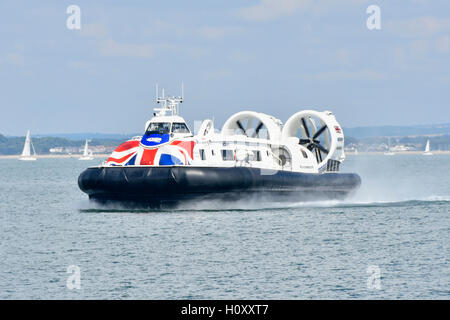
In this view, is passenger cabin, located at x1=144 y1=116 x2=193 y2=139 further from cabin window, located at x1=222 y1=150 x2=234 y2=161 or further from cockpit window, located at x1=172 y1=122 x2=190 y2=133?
cabin window, located at x1=222 y1=150 x2=234 y2=161

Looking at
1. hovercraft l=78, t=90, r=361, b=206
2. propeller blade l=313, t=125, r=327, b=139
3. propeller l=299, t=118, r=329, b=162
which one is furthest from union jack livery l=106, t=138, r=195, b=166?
propeller blade l=313, t=125, r=327, b=139

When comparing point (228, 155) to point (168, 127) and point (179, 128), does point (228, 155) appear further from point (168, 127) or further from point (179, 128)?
point (168, 127)

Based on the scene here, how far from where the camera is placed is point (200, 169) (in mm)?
28516

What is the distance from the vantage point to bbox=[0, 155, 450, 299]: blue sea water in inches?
708

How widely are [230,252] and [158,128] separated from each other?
343 inches

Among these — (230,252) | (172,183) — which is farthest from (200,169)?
(230,252)

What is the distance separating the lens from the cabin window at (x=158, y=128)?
1167 inches

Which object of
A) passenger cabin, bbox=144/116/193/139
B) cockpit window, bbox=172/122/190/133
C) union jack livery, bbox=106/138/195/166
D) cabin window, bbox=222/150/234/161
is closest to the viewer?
union jack livery, bbox=106/138/195/166

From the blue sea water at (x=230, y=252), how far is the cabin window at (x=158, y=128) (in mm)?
2719

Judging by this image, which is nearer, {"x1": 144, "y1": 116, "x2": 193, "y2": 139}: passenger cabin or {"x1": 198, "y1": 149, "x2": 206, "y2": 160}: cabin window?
{"x1": 144, "y1": 116, "x2": 193, "y2": 139}: passenger cabin

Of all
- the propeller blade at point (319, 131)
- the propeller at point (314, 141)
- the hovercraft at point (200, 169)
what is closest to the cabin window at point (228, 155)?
the hovercraft at point (200, 169)

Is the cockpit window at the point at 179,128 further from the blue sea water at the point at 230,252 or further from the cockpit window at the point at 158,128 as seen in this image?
the blue sea water at the point at 230,252

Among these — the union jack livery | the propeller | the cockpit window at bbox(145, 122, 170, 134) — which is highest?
the propeller
